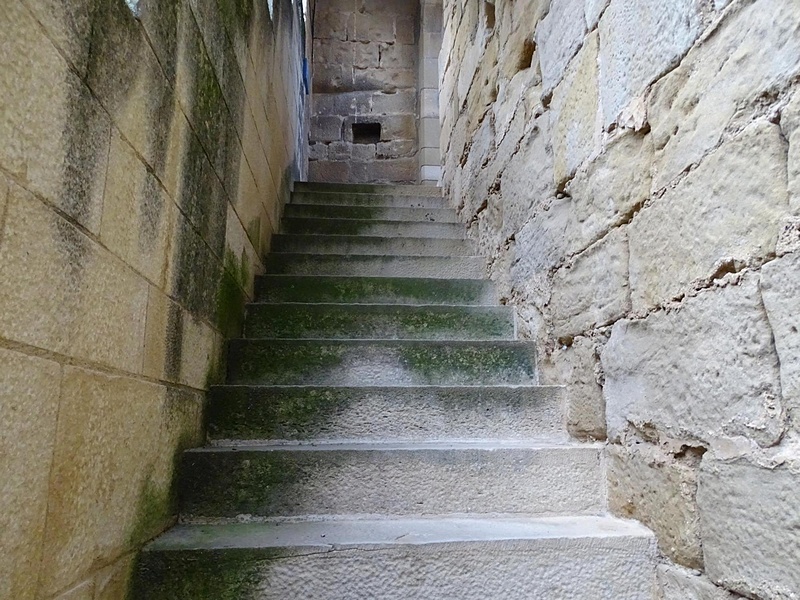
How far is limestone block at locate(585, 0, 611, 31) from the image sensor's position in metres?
1.47

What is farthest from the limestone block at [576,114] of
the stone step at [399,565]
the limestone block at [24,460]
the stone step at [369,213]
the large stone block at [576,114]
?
the stone step at [369,213]

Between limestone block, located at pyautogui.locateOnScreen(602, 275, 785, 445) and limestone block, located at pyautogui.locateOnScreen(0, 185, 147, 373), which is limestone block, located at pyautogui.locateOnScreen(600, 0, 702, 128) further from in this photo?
limestone block, located at pyautogui.locateOnScreen(0, 185, 147, 373)

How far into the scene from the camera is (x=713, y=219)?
99 cm

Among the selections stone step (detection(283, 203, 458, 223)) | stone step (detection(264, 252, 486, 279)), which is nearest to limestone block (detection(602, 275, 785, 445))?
stone step (detection(264, 252, 486, 279))

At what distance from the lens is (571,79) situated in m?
1.67

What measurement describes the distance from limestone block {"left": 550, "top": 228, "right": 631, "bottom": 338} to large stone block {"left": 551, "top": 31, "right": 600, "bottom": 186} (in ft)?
0.95

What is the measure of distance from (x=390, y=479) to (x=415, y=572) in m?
0.28

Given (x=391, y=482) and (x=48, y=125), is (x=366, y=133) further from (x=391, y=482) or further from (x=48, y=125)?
(x=48, y=125)

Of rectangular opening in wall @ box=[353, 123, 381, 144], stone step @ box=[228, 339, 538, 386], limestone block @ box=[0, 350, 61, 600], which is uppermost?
rectangular opening in wall @ box=[353, 123, 381, 144]

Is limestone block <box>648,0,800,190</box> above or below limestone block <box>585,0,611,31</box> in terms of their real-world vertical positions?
below

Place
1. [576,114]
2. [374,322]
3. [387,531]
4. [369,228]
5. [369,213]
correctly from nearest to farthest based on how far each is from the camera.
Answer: [387,531] < [576,114] < [374,322] < [369,228] < [369,213]

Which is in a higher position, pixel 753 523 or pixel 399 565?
pixel 753 523

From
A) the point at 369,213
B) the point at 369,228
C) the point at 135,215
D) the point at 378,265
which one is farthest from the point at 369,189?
the point at 135,215

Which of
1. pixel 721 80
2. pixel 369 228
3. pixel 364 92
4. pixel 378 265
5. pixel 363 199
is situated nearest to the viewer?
pixel 721 80
